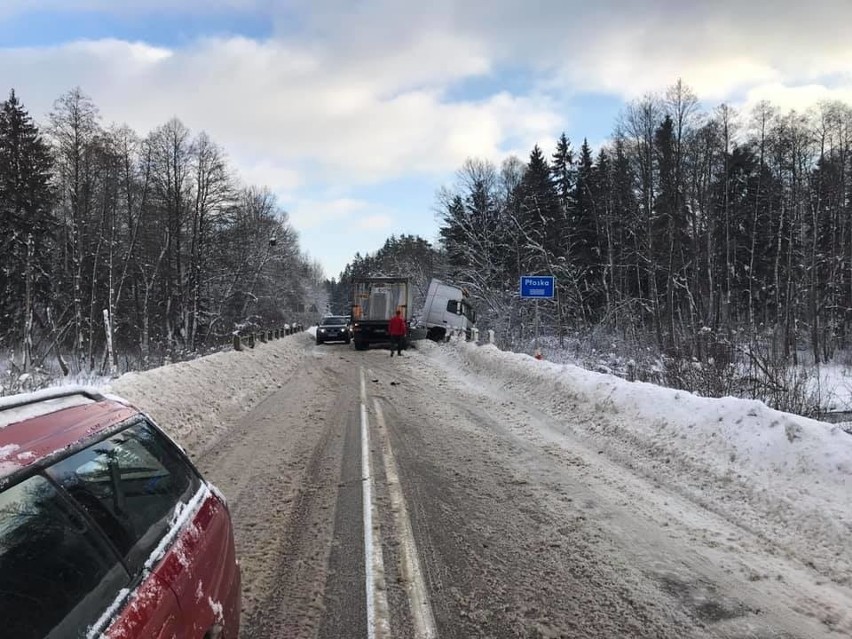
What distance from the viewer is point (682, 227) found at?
129 ft

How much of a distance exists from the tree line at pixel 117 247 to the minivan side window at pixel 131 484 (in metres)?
26.7

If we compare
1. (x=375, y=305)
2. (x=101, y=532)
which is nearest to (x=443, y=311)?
(x=375, y=305)

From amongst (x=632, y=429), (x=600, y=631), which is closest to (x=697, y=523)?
(x=600, y=631)

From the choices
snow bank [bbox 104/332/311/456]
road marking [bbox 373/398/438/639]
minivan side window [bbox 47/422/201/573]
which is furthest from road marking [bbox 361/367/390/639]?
snow bank [bbox 104/332/311/456]

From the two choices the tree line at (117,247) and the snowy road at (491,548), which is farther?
the tree line at (117,247)

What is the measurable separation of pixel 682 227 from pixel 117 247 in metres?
39.9

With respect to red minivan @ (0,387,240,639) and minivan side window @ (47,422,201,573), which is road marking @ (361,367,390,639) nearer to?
red minivan @ (0,387,240,639)

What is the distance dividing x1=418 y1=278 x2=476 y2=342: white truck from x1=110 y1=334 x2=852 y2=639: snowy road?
81.1 ft

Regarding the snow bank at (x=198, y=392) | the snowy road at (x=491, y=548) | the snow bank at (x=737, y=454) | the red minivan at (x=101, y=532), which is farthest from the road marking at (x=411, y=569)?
the snow bank at (x=198, y=392)

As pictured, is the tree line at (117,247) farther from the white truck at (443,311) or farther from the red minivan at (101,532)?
the red minivan at (101,532)

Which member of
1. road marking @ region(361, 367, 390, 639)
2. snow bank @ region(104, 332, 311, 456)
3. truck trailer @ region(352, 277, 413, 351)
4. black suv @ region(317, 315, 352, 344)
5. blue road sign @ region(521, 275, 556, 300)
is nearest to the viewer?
road marking @ region(361, 367, 390, 639)

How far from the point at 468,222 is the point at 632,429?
35986 millimetres

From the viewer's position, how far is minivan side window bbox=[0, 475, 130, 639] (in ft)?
5.00

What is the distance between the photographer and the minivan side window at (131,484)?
2.04m
